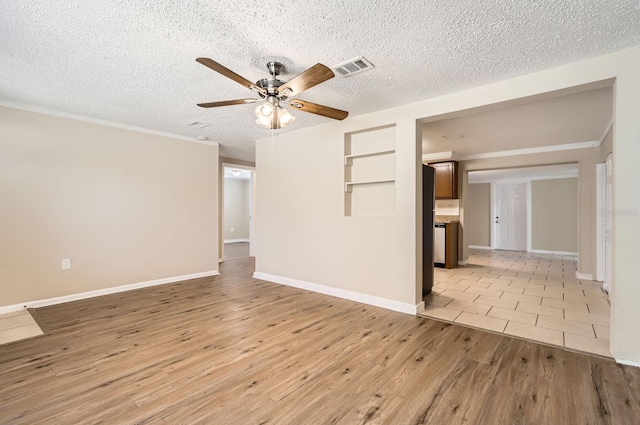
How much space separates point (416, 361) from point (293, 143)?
3447 mm

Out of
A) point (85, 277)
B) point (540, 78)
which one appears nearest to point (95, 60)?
point (85, 277)

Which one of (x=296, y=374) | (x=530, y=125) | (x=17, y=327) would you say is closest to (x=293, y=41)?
(x=296, y=374)

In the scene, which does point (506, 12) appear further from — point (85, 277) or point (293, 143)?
point (85, 277)

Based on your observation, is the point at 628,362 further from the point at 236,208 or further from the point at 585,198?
the point at 236,208

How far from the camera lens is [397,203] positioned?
3.48 m

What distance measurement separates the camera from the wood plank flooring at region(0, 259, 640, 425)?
1709 millimetres

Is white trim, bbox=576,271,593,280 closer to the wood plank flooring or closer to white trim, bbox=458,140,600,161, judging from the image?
white trim, bbox=458,140,600,161

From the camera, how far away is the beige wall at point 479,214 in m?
9.36

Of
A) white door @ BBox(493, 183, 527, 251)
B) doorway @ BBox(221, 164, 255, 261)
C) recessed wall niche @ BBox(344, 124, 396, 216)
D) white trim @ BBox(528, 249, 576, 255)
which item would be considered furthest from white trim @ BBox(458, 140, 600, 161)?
doorway @ BBox(221, 164, 255, 261)

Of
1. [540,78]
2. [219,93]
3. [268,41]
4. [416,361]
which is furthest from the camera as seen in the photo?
[219,93]

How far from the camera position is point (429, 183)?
408 centimetres

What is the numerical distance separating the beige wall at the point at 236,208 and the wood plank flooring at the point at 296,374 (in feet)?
23.5

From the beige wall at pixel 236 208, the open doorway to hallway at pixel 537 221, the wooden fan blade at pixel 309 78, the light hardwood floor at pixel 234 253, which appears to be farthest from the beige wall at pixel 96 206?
the beige wall at pixel 236 208

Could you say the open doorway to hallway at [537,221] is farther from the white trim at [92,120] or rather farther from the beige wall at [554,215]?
the white trim at [92,120]
